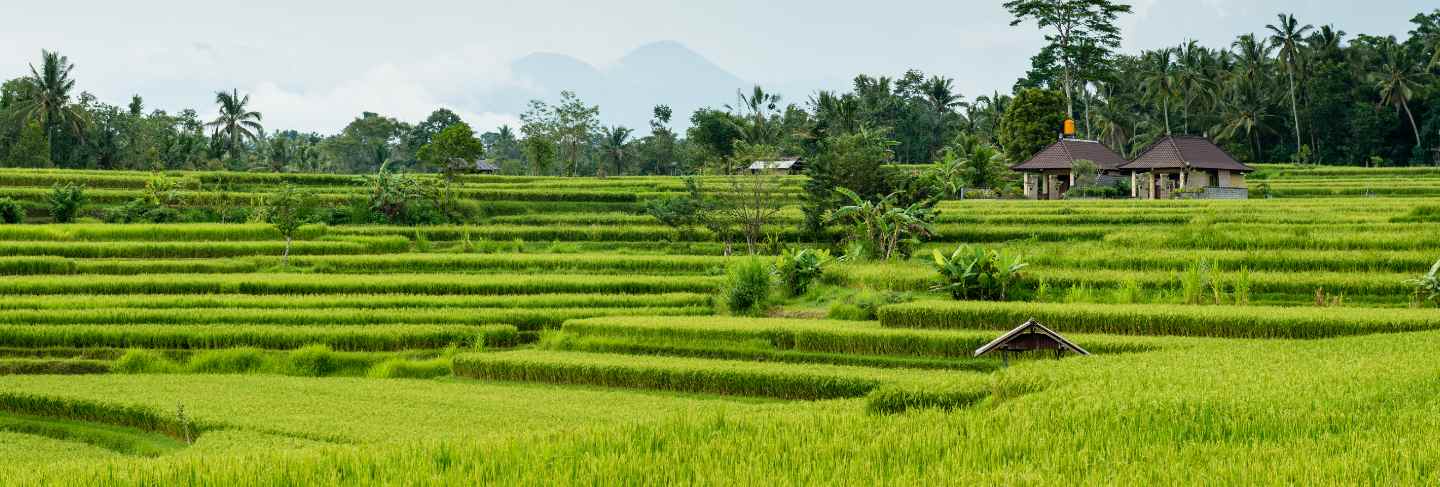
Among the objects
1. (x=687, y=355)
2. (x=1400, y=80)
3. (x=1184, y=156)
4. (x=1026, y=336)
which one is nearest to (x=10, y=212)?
(x=687, y=355)

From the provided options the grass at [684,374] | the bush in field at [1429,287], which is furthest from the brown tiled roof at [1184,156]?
the grass at [684,374]

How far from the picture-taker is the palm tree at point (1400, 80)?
168ft

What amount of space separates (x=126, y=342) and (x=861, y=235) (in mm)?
14283

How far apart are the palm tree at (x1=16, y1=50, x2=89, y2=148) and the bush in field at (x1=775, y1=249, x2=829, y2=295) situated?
37.3 meters

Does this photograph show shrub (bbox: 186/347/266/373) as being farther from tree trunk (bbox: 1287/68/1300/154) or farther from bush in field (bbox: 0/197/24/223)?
tree trunk (bbox: 1287/68/1300/154)

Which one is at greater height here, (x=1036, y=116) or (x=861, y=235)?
(x=1036, y=116)

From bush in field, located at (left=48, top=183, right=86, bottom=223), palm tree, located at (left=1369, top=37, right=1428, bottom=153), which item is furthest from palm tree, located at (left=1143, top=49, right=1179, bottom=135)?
bush in field, located at (left=48, top=183, right=86, bottom=223)

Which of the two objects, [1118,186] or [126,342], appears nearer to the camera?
[126,342]

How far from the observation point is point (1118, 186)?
130 ft

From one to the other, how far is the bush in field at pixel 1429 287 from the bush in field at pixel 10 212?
2776cm

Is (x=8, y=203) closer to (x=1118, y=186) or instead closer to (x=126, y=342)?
(x=126, y=342)

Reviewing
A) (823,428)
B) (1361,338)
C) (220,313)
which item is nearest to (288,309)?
(220,313)

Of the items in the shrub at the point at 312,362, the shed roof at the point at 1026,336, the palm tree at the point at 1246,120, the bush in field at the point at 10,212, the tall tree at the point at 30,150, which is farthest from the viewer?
the palm tree at the point at 1246,120

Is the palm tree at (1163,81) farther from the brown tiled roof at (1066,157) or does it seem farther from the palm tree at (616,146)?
the palm tree at (616,146)
